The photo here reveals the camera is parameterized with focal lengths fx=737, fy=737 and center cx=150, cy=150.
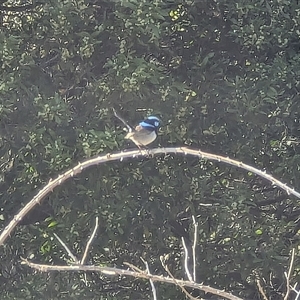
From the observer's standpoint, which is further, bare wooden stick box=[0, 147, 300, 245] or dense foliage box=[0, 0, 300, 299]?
dense foliage box=[0, 0, 300, 299]

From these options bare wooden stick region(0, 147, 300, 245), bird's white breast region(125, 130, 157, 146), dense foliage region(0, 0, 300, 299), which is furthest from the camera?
dense foliage region(0, 0, 300, 299)

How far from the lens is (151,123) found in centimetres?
326

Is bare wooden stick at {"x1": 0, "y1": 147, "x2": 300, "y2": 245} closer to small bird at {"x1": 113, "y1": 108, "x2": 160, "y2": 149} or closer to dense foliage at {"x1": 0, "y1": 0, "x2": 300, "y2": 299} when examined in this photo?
small bird at {"x1": 113, "y1": 108, "x2": 160, "y2": 149}

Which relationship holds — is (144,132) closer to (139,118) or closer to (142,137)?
(142,137)

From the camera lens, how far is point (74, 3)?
336cm

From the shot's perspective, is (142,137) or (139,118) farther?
(139,118)

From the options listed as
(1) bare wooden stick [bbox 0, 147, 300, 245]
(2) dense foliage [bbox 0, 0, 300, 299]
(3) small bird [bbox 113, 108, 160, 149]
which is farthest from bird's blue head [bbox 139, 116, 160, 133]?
(1) bare wooden stick [bbox 0, 147, 300, 245]

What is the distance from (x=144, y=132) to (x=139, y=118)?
0.32 m

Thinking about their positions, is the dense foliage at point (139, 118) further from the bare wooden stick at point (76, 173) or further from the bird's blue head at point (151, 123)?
the bare wooden stick at point (76, 173)

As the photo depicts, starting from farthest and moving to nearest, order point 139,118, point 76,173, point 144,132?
1. point 139,118
2. point 144,132
3. point 76,173

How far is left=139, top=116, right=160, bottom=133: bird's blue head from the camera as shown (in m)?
3.22

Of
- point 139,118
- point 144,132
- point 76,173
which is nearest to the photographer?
point 76,173

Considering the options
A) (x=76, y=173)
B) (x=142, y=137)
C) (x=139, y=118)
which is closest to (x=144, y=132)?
(x=142, y=137)

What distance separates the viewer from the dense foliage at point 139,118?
3.36 m
